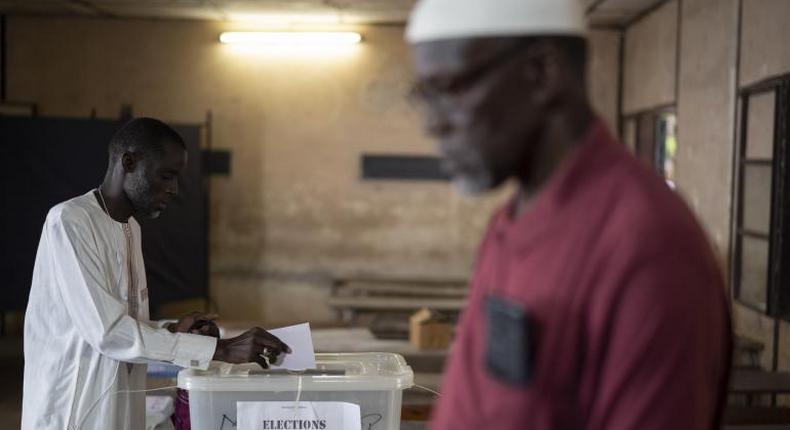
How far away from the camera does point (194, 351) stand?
2.19 metres

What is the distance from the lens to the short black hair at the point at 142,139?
2.37 meters

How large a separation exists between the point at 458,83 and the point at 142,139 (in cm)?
168

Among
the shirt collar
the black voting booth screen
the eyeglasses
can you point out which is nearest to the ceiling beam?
the black voting booth screen

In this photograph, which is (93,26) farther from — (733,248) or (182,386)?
(182,386)

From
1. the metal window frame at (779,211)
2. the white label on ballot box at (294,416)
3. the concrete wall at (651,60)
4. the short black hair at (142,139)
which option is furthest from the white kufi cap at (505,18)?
the concrete wall at (651,60)

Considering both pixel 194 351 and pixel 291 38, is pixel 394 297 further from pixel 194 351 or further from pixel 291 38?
pixel 194 351

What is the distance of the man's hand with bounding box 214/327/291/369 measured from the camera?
2125 mm

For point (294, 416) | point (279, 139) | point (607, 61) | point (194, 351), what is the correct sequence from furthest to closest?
point (279, 139) < point (607, 61) < point (194, 351) < point (294, 416)

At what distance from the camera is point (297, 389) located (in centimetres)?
213

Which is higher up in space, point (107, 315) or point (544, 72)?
point (544, 72)

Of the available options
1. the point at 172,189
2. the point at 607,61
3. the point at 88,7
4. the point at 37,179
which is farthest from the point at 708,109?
the point at 88,7

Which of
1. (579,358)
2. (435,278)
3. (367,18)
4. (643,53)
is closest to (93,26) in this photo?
(367,18)

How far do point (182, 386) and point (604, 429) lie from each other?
1.52 m

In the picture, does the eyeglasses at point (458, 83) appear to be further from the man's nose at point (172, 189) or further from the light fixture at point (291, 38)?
the light fixture at point (291, 38)
